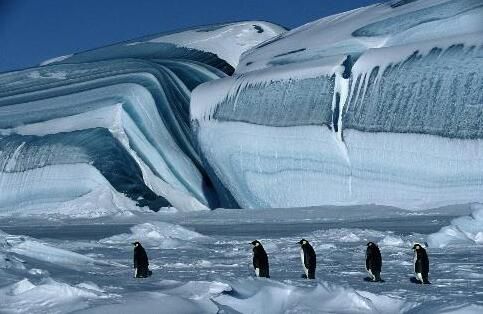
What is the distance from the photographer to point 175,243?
14.7 metres

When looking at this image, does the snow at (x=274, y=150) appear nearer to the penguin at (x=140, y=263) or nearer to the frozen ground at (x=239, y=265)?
the frozen ground at (x=239, y=265)

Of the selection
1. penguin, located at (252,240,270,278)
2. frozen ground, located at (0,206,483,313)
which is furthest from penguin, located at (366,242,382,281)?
penguin, located at (252,240,270,278)

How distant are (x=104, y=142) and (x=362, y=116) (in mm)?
7319

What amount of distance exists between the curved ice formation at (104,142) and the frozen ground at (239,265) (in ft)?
5.50

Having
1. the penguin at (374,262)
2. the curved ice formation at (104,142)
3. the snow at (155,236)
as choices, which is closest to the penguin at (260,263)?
the penguin at (374,262)

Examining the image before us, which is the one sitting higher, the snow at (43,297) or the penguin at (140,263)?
the snow at (43,297)

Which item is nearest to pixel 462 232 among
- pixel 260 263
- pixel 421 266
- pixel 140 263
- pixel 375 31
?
pixel 421 266

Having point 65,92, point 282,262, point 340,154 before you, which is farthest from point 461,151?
point 65,92

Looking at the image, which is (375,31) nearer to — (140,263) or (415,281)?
(415,281)

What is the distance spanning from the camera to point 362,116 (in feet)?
68.2

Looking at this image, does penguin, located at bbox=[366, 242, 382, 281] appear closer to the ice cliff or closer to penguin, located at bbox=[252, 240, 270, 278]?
penguin, located at bbox=[252, 240, 270, 278]

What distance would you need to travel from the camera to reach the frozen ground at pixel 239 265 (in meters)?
7.33

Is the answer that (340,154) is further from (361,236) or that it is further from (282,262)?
(282,262)

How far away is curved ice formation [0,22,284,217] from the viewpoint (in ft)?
74.8
